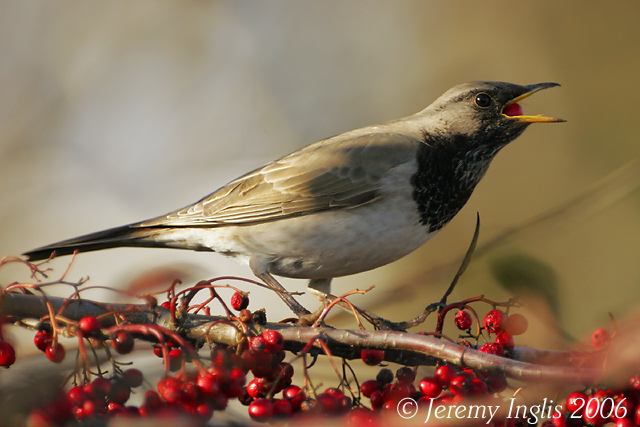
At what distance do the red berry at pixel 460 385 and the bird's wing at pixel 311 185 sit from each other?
1810mm

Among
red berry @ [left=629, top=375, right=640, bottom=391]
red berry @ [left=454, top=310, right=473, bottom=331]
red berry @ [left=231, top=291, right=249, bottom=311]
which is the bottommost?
red berry @ [left=629, top=375, right=640, bottom=391]

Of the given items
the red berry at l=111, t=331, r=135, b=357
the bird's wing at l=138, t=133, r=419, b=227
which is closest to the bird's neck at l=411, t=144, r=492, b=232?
the bird's wing at l=138, t=133, r=419, b=227

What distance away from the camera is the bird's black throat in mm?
3674

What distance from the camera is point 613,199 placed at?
7.96 feet

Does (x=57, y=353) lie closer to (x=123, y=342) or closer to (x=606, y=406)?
(x=123, y=342)

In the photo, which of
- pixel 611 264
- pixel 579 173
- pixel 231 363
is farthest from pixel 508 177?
pixel 231 363

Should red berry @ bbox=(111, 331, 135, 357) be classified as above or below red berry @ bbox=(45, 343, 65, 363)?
below

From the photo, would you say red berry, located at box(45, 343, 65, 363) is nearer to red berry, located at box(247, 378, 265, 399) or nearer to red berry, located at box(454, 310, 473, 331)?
red berry, located at box(247, 378, 265, 399)

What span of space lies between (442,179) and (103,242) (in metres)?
2.10

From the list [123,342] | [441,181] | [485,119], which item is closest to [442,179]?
[441,181]

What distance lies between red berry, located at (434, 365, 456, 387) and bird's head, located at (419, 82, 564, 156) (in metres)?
2.15

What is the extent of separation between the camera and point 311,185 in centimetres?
388

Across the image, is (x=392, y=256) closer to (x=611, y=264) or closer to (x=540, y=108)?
(x=611, y=264)

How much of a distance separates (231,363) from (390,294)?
72 cm
